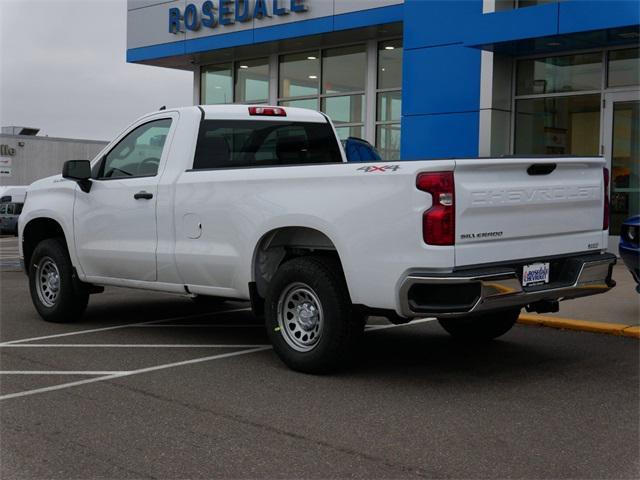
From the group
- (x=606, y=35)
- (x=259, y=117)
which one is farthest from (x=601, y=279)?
(x=606, y=35)

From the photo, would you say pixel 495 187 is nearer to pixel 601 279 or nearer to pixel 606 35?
pixel 601 279

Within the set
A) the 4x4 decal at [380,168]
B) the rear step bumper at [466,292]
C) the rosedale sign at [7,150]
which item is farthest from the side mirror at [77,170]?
the rosedale sign at [7,150]

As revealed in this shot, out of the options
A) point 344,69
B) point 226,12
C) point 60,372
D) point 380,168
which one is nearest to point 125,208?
point 60,372

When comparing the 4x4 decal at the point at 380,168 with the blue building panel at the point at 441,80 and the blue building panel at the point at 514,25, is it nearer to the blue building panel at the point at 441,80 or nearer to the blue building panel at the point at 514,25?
the blue building panel at the point at 514,25

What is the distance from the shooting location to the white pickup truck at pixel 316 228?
5.50 metres

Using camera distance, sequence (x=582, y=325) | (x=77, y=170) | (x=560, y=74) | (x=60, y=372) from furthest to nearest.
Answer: (x=560, y=74), (x=582, y=325), (x=77, y=170), (x=60, y=372)

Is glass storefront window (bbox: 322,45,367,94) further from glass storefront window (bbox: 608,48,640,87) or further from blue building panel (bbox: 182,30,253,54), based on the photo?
glass storefront window (bbox: 608,48,640,87)

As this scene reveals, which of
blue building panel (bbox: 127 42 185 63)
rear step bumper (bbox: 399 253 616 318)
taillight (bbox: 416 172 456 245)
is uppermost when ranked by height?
blue building panel (bbox: 127 42 185 63)

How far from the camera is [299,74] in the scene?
70.8 ft

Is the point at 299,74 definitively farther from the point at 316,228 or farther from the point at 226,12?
the point at 316,228

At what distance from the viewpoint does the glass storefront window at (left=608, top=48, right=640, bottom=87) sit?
47.0ft

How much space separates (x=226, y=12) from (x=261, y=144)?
1432 cm

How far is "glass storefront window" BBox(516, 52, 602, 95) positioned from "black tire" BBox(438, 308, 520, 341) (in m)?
Answer: 8.84

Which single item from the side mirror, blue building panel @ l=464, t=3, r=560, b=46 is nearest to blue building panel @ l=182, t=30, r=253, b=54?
blue building panel @ l=464, t=3, r=560, b=46
